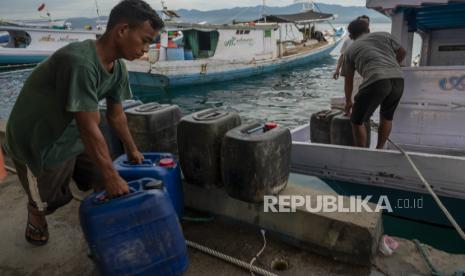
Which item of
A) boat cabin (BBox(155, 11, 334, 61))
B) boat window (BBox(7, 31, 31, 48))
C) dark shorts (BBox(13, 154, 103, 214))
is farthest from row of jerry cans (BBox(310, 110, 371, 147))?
boat window (BBox(7, 31, 31, 48))

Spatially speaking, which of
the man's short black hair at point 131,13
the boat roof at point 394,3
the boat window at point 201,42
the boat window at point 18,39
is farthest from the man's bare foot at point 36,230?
the boat window at point 18,39

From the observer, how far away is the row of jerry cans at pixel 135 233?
2061 mm

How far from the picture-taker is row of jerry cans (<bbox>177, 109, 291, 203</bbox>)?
265 cm

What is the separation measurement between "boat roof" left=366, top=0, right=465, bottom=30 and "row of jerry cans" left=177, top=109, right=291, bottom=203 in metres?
2.87

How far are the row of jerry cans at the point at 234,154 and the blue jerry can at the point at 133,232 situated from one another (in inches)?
27.9

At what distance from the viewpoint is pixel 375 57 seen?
4.19 metres

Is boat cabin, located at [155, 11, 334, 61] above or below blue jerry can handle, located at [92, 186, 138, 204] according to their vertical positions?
above

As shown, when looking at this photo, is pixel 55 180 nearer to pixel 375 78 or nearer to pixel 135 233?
pixel 135 233

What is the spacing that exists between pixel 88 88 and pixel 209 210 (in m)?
1.71

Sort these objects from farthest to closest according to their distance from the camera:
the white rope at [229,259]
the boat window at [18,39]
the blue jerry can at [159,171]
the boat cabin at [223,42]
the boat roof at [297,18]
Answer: the boat window at [18,39] → the boat roof at [297,18] → the boat cabin at [223,42] → the blue jerry can at [159,171] → the white rope at [229,259]

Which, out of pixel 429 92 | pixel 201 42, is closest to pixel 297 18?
pixel 201 42

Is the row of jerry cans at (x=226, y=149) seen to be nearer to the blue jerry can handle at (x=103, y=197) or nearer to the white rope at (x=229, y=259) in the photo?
the white rope at (x=229, y=259)

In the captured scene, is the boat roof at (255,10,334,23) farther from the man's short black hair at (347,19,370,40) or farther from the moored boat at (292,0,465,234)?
the man's short black hair at (347,19,370,40)

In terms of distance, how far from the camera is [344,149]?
13.8 feet
